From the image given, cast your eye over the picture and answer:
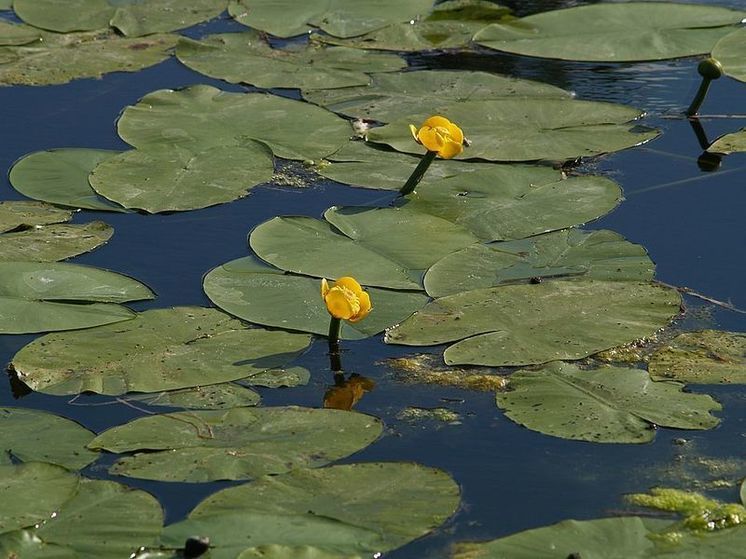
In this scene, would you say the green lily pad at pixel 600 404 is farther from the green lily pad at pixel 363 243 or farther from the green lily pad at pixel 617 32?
the green lily pad at pixel 617 32

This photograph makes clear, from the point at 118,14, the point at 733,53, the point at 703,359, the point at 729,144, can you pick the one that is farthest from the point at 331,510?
the point at 118,14

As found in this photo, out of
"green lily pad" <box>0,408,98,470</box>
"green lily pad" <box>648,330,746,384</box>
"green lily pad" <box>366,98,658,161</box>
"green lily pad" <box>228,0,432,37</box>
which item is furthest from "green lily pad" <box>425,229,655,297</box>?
"green lily pad" <box>228,0,432,37</box>

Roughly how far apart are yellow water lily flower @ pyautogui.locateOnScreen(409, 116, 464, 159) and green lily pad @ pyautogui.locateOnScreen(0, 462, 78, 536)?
159cm

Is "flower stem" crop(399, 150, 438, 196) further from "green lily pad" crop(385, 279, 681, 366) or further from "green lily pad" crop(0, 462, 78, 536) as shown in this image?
"green lily pad" crop(0, 462, 78, 536)

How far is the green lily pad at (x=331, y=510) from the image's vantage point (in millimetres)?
2398

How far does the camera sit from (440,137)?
378 centimetres

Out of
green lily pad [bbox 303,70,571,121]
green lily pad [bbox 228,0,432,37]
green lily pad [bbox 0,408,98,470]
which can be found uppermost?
green lily pad [bbox 228,0,432,37]

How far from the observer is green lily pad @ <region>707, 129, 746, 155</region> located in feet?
13.8

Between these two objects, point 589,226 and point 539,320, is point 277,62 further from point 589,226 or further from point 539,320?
point 539,320

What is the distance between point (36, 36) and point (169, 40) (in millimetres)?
535

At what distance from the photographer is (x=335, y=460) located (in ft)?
8.82

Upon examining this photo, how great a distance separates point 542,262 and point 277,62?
72.7 inches

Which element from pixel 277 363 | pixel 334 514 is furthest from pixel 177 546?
pixel 277 363

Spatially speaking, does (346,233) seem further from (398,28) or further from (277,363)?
(398,28)
